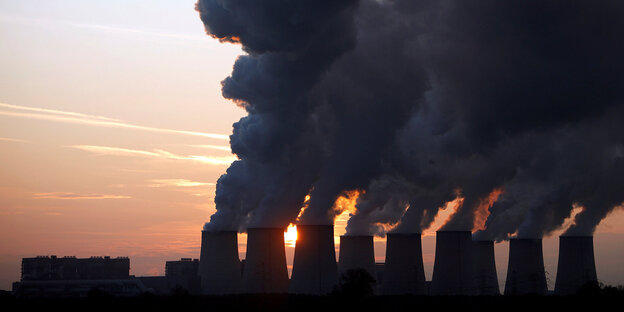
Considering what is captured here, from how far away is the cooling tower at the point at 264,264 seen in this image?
58844mm

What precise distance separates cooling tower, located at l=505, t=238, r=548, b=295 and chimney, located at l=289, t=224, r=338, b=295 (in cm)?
1790

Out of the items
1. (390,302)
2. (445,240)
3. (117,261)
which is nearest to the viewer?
(390,302)

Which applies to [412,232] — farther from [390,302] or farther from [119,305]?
[119,305]

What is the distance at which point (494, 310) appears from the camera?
5525 centimetres

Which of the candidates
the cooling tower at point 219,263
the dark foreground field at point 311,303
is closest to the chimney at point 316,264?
the dark foreground field at point 311,303

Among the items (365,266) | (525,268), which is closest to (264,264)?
(365,266)

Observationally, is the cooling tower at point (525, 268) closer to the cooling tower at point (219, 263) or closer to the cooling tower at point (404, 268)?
the cooling tower at point (404, 268)

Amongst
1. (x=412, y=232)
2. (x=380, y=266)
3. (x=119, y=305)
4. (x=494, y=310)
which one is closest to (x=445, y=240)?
(x=412, y=232)

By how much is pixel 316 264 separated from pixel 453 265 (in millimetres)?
12141

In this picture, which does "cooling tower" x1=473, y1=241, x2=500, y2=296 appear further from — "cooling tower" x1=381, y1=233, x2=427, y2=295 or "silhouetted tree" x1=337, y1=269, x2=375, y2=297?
"silhouetted tree" x1=337, y1=269, x2=375, y2=297

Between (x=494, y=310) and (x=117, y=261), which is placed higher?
(x=117, y=261)

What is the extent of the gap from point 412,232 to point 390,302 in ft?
53.7

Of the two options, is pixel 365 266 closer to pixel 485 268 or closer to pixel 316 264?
pixel 316 264

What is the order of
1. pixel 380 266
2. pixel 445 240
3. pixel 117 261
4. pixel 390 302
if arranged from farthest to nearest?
pixel 380 266
pixel 117 261
pixel 445 240
pixel 390 302
